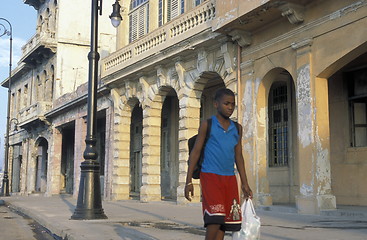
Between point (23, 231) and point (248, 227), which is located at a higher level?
point (248, 227)

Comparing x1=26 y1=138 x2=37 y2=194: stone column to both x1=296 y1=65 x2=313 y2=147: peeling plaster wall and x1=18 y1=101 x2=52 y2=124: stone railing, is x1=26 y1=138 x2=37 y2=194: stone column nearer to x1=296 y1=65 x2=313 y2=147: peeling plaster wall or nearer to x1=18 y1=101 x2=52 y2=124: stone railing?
x1=18 y1=101 x2=52 y2=124: stone railing

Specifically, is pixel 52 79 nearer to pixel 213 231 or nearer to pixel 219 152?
pixel 219 152

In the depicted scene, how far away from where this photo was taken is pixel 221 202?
13.5ft

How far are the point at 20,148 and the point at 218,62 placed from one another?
92.6 ft

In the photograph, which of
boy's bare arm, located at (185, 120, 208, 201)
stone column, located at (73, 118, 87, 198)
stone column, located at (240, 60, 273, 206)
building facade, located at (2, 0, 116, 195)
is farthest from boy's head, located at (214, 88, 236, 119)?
building facade, located at (2, 0, 116, 195)

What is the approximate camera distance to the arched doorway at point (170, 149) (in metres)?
20.5

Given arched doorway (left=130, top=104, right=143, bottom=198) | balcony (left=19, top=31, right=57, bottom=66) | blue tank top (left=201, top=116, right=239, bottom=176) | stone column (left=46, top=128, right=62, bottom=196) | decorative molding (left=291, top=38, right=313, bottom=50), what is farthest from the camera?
balcony (left=19, top=31, right=57, bottom=66)

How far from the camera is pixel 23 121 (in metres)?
32.0

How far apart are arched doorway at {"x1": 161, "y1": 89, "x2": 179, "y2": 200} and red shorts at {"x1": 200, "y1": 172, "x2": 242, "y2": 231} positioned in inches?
629

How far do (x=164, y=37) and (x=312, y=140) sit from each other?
7264 mm

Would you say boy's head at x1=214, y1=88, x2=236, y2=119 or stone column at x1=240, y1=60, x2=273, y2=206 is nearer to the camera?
boy's head at x1=214, y1=88, x2=236, y2=119

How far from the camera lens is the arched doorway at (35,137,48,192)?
33.0 metres

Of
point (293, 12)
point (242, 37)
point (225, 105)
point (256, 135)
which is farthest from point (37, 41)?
point (225, 105)

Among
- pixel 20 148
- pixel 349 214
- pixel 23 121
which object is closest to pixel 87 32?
pixel 23 121
